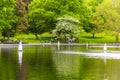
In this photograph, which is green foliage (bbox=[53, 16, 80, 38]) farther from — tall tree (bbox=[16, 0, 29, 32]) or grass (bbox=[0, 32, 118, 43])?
tall tree (bbox=[16, 0, 29, 32])

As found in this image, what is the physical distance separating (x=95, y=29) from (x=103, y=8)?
18.6ft

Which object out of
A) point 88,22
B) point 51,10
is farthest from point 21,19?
point 88,22

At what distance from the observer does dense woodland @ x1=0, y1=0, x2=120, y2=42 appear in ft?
298

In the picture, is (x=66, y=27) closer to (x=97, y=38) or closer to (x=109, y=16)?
(x=109, y=16)

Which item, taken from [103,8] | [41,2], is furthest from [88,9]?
[41,2]

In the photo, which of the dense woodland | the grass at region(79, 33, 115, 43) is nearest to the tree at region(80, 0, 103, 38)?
the dense woodland

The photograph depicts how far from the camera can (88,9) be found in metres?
104

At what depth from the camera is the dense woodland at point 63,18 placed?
90.9 m

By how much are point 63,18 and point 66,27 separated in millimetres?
2606

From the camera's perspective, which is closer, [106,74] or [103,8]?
[106,74]

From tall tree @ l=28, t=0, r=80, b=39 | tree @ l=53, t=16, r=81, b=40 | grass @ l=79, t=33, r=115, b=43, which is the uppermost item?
tall tree @ l=28, t=0, r=80, b=39

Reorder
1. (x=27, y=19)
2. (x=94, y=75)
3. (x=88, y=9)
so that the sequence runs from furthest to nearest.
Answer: (x=88, y=9)
(x=27, y=19)
(x=94, y=75)

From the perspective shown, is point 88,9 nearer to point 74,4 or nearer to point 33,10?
point 74,4

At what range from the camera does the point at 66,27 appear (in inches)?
3639
